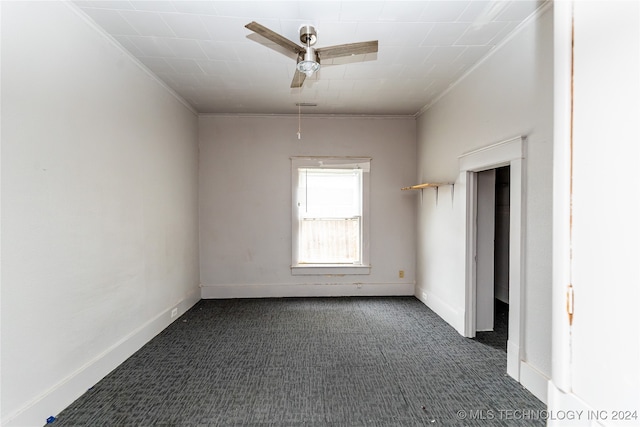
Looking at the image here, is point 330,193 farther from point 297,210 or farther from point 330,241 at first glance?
point 330,241

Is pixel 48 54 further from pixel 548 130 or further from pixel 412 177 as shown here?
pixel 412 177

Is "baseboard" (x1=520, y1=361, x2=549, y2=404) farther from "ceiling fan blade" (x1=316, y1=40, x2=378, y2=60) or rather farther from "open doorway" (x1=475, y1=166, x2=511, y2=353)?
"ceiling fan blade" (x1=316, y1=40, x2=378, y2=60)

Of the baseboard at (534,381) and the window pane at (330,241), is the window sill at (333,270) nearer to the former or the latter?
the window pane at (330,241)

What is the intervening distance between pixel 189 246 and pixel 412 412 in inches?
136

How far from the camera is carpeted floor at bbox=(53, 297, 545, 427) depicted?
211 centimetres

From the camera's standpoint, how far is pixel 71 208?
226 centimetres

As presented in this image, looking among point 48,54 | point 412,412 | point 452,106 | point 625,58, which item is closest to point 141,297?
point 48,54

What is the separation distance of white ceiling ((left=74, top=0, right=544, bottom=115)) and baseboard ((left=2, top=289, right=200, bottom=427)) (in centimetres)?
256

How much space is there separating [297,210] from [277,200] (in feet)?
1.11

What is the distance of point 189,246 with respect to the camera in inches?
177

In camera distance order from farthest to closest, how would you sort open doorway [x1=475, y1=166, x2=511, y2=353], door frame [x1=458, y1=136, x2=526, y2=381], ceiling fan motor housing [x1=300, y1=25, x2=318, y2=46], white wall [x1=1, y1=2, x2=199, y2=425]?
open doorway [x1=475, y1=166, x2=511, y2=353] < door frame [x1=458, y1=136, x2=526, y2=381] < ceiling fan motor housing [x1=300, y1=25, x2=318, y2=46] < white wall [x1=1, y1=2, x2=199, y2=425]

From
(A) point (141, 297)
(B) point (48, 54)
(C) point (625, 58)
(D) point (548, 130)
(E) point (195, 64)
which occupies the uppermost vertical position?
(E) point (195, 64)

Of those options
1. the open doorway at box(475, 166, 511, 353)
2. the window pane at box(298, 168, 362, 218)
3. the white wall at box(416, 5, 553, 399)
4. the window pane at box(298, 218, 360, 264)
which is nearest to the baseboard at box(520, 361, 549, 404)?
the white wall at box(416, 5, 553, 399)

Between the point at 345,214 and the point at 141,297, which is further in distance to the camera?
the point at 345,214
